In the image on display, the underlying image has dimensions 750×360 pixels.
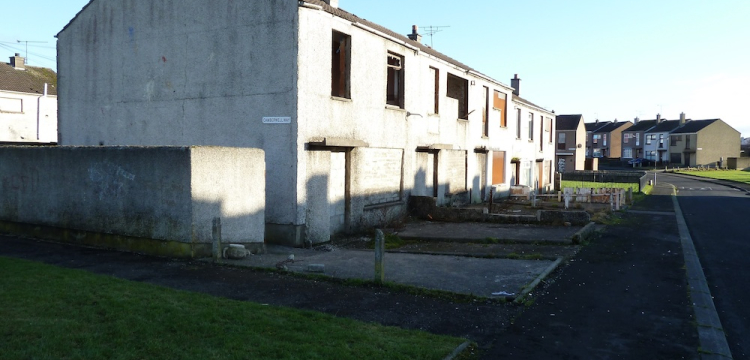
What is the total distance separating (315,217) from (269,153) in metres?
2.05

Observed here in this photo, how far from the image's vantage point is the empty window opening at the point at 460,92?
2448cm

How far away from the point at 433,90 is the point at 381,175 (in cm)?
552

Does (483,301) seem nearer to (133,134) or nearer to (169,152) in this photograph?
(169,152)

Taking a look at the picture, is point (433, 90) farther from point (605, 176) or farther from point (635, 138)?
point (635, 138)

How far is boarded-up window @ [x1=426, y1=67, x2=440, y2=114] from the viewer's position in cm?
2075

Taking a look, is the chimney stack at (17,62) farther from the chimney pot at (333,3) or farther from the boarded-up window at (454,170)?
the boarded-up window at (454,170)

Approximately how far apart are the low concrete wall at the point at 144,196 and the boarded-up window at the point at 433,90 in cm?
995

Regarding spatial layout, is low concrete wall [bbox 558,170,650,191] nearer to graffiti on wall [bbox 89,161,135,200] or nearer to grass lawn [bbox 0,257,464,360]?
graffiti on wall [bbox 89,161,135,200]

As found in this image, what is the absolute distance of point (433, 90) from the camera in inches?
833

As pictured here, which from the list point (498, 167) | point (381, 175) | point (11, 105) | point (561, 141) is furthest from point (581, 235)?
point (561, 141)

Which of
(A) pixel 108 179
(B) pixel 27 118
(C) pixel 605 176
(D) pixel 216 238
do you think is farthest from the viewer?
(C) pixel 605 176

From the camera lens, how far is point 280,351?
5.53 m

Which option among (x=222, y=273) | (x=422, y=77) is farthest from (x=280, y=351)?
(x=422, y=77)

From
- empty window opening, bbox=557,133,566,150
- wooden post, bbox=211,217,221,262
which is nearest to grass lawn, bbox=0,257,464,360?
wooden post, bbox=211,217,221,262
